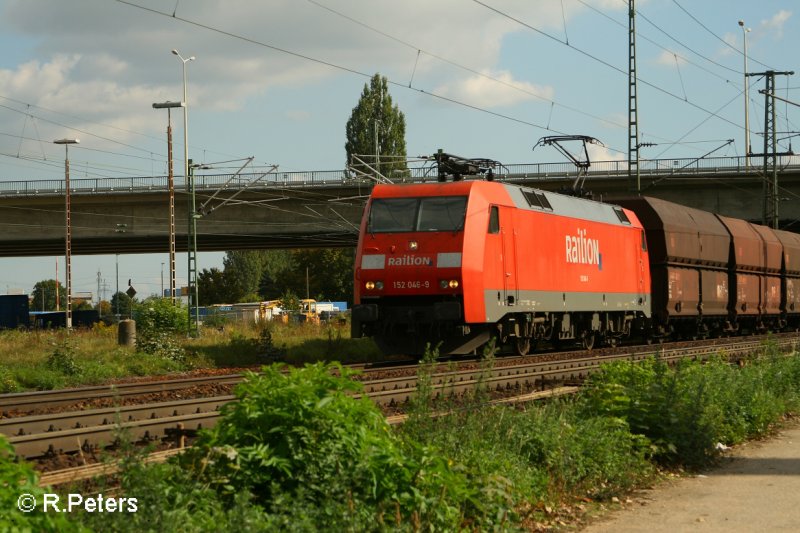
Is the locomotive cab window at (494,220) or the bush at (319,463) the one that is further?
the locomotive cab window at (494,220)

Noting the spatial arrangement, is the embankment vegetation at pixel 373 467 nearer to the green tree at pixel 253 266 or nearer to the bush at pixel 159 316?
the bush at pixel 159 316

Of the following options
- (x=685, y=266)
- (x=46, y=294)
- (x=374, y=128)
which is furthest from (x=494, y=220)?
(x=46, y=294)

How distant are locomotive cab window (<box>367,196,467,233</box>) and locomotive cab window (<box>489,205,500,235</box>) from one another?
2.31 feet

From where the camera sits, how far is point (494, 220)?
19750 mm

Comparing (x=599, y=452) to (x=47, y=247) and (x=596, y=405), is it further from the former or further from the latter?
(x=47, y=247)

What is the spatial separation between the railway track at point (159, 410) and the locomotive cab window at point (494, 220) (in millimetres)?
2636

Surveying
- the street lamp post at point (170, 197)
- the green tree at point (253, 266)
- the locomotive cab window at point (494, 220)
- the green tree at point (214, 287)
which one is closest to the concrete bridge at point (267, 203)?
the street lamp post at point (170, 197)

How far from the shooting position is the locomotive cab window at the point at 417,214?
1928cm

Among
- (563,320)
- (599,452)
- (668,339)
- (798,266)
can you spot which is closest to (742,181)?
(798,266)

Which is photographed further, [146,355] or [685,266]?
[685,266]

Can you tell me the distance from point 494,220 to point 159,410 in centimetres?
948

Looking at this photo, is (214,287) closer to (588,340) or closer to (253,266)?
(253,266)

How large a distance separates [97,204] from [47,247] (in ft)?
28.7

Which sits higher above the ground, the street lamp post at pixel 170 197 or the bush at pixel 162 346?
the street lamp post at pixel 170 197
